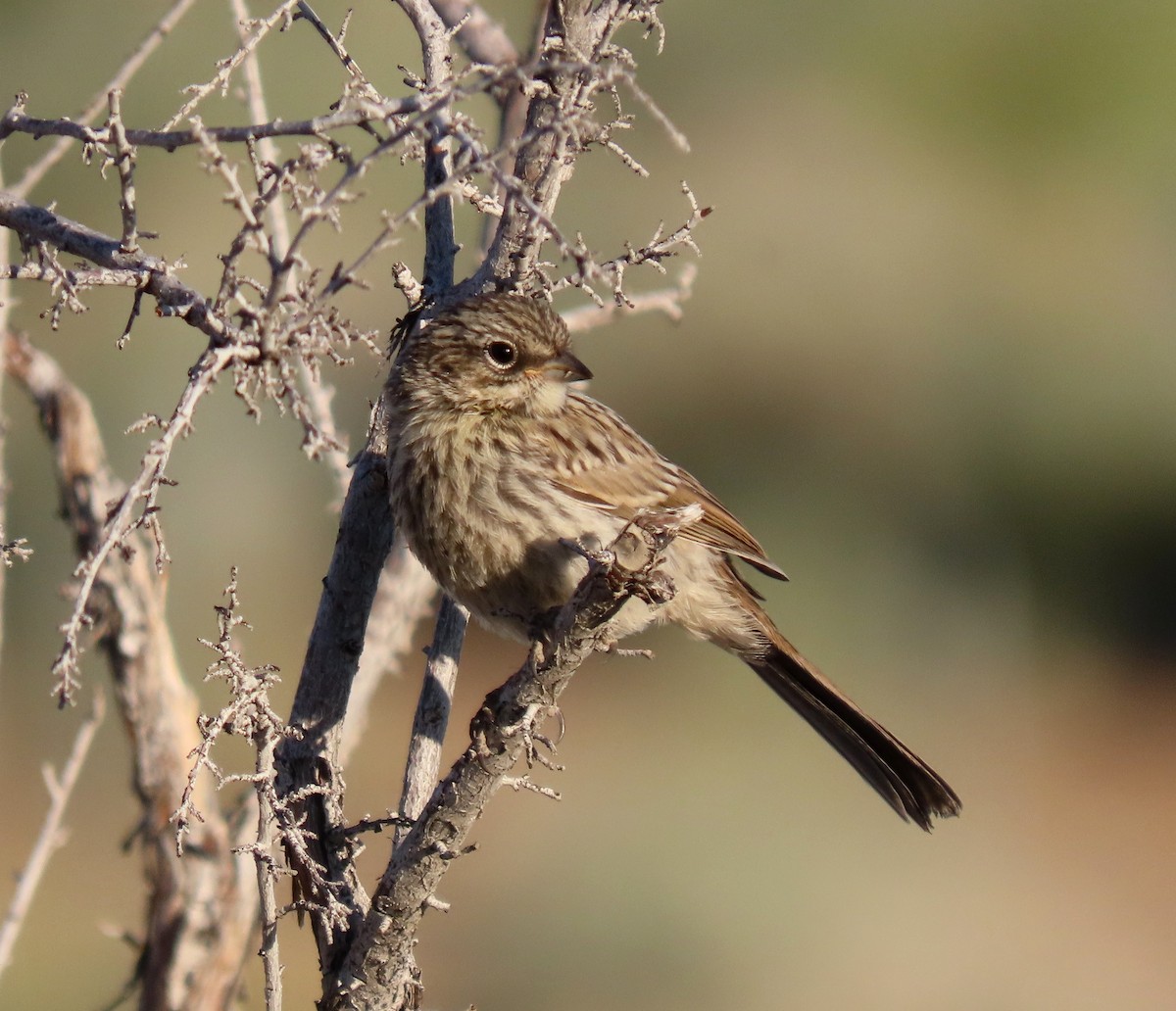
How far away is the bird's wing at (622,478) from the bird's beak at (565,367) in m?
0.11

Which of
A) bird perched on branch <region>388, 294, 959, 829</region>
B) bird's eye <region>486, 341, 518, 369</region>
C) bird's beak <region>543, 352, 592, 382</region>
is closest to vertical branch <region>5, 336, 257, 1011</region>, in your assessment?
bird perched on branch <region>388, 294, 959, 829</region>

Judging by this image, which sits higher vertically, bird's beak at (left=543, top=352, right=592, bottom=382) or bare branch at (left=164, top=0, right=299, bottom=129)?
bird's beak at (left=543, top=352, right=592, bottom=382)

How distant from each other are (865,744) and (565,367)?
1373mm

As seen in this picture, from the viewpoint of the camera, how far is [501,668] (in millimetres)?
13711

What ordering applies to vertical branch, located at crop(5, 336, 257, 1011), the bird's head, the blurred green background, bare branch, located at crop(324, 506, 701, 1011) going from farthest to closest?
the blurred green background
vertical branch, located at crop(5, 336, 257, 1011)
the bird's head
bare branch, located at crop(324, 506, 701, 1011)

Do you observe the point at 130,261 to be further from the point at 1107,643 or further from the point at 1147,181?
the point at 1147,181

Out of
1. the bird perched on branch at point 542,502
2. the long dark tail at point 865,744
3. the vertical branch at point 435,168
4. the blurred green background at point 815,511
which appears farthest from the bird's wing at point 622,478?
the blurred green background at point 815,511

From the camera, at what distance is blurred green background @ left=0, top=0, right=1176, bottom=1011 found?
9.17 meters

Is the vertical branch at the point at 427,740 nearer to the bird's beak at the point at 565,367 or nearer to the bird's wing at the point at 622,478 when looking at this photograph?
the bird's wing at the point at 622,478

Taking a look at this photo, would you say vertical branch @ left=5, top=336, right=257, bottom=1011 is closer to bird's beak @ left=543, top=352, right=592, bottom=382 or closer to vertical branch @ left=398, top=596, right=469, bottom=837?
vertical branch @ left=398, top=596, right=469, bottom=837

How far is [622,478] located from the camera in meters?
3.78

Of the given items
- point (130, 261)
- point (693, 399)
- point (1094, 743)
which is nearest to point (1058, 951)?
point (1094, 743)

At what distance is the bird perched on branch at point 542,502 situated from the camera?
11.3 feet

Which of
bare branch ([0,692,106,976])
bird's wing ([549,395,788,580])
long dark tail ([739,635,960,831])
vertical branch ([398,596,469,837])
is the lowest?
bare branch ([0,692,106,976])
